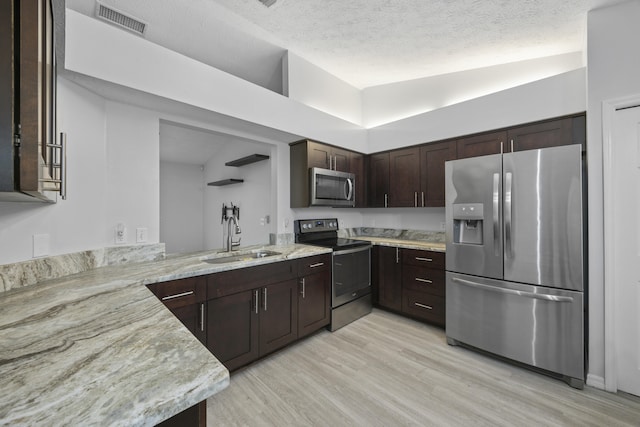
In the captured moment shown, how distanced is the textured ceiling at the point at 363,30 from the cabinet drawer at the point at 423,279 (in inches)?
94.1

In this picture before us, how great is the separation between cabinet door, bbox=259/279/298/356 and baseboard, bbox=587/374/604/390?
2366mm

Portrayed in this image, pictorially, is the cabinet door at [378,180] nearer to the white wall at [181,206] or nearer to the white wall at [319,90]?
the white wall at [319,90]

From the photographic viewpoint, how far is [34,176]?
636 mm

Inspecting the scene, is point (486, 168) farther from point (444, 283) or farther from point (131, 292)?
point (131, 292)

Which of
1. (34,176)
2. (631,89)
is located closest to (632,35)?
(631,89)

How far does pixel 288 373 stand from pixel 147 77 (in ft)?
8.31

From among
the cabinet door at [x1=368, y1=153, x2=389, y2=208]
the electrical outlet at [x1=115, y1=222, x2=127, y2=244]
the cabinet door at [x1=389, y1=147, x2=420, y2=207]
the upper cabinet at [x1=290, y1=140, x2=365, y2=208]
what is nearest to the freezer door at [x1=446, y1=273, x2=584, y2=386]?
the cabinet door at [x1=389, y1=147, x2=420, y2=207]

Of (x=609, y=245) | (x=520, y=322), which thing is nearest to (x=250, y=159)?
(x=520, y=322)

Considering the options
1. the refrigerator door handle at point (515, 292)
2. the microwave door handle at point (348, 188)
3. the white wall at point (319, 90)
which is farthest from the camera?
the microwave door handle at point (348, 188)

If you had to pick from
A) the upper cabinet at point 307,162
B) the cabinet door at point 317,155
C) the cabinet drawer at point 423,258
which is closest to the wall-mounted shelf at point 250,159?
the upper cabinet at point 307,162

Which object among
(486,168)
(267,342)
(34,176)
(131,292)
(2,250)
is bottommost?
(267,342)

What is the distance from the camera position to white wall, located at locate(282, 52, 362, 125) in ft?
9.80

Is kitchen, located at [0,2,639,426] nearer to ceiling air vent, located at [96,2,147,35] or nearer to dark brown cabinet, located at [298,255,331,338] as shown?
ceiling air vent, located at [96,2,147,35]

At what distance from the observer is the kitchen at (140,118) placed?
5.41 feet
